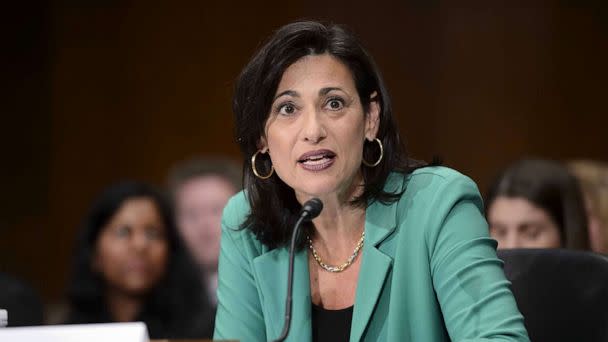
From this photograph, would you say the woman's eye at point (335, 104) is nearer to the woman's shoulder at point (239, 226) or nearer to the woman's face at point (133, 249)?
the woman's shoulder at point (239, 226)

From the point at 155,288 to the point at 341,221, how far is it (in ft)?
6.90

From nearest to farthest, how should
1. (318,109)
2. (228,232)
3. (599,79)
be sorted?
(318,109) → (228,232) → (599,79)

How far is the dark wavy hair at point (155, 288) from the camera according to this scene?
14.2 ft

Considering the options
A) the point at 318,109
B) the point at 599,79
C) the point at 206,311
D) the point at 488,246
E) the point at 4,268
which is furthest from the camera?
the point at 4,268

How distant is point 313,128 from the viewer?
2297mm

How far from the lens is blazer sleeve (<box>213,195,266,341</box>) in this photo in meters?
2.50

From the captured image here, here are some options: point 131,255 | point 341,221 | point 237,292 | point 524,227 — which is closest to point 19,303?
point 131,255

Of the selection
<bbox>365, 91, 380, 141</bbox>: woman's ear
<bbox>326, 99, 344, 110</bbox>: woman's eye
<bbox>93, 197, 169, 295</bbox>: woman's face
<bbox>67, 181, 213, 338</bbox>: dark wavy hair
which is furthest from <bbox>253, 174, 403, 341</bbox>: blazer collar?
<bbox>93, 197, 169, 295</bbox>: woman's face

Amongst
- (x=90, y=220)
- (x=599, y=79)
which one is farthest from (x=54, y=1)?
(x=599, y=79)

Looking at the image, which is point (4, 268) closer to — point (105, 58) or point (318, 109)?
point (105, 58)

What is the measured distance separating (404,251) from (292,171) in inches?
12.7

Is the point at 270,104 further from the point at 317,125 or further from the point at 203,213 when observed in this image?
the point at 203,213

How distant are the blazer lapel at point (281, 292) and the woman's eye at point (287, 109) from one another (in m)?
0.35

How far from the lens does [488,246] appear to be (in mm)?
2201
